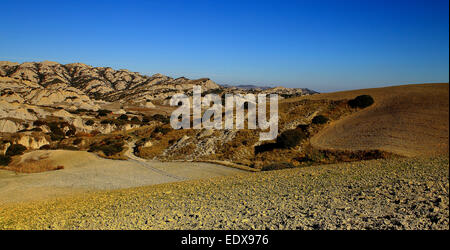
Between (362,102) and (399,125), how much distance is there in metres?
8.44

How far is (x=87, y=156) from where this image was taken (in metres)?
26.7

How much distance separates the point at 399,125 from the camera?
22578 millimetres

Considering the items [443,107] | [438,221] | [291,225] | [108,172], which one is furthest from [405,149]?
[108,172]

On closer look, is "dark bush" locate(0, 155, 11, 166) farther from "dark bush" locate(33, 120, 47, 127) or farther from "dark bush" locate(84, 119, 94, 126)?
"dark bush" locate(84, 119, 94, 126)

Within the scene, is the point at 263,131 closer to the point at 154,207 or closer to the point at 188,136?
the point at 188,136

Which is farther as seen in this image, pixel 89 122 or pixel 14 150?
pixel 89 122

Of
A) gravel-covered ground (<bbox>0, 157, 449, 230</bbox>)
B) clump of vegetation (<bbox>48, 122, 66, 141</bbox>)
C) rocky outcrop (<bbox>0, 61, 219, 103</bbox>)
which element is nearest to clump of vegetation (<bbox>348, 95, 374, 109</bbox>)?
gravel-covered ground (<bbox>0, 157, 449, 230</bbox>)

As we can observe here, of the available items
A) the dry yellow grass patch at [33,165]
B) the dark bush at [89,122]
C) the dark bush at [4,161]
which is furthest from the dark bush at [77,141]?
the dark bush at [89,122]

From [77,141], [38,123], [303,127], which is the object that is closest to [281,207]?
[303,127]

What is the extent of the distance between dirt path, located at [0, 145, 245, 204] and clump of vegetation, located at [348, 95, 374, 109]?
→ 66.1 feet

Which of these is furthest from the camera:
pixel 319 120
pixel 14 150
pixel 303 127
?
pixel 14 150

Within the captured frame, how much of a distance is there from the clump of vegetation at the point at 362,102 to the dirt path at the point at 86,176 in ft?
66.1

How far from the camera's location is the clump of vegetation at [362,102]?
99.0 feet

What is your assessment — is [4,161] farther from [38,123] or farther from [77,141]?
[38,123]
